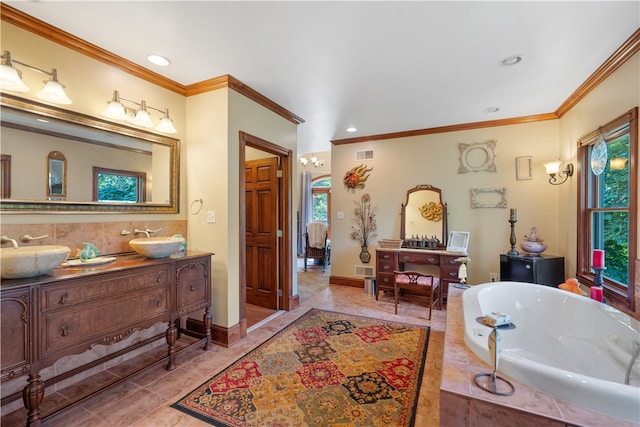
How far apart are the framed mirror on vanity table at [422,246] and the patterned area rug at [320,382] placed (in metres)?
1.15

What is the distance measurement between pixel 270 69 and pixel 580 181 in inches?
136

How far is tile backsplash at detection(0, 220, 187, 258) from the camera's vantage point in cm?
181

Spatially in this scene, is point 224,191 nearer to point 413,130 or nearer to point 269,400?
point 269,400

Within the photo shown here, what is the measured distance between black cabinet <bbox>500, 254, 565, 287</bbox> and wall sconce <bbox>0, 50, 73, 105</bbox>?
454cm

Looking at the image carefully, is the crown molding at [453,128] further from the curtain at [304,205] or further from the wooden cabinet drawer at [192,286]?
the wooden cabinet drawer at [192,286]

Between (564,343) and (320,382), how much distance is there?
6.14 ft

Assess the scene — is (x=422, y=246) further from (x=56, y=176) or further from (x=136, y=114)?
(x=56, y=176)

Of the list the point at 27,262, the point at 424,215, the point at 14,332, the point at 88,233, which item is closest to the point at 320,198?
the point at 424,215

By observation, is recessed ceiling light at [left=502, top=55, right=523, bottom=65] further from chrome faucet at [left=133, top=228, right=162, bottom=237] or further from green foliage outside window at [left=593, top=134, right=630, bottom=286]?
chrome faucet at [left=133, top=228, right=162, bottom=237]

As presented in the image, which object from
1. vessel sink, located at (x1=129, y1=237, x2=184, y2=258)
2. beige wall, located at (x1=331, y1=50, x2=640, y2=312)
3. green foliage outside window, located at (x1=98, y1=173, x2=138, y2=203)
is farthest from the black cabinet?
green foliage outside window, located at (x1=98, y1=173, x2=138, y2=203)

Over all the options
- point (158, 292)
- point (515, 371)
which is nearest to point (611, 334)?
point (515, 371)

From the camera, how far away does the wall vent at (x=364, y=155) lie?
4758mm

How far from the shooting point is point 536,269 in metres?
3.21

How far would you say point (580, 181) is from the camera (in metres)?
3.04
